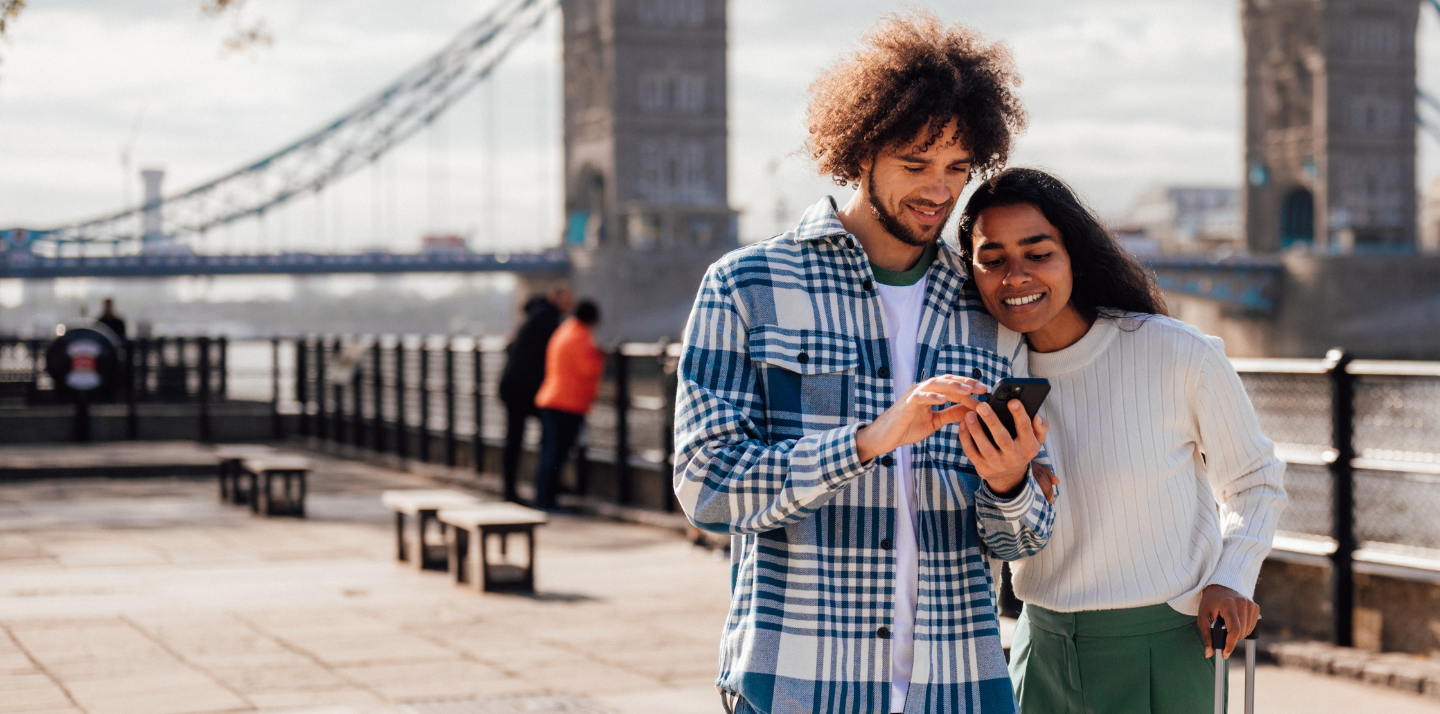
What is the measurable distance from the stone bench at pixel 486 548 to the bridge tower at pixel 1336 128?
2323 inches

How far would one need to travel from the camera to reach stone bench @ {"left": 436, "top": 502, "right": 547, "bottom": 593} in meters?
5.83

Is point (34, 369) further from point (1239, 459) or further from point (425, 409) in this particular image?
point (1239, 459)

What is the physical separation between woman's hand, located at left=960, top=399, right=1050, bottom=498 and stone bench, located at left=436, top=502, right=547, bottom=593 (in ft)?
14.0

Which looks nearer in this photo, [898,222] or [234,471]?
[898,222]

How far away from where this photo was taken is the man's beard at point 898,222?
178 cm

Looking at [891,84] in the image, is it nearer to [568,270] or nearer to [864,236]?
[864,236]

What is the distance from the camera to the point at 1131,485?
80.9 inches

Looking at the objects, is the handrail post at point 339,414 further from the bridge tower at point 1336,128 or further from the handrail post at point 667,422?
the bridge tower at point 1336,128

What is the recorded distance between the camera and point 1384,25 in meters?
62.9

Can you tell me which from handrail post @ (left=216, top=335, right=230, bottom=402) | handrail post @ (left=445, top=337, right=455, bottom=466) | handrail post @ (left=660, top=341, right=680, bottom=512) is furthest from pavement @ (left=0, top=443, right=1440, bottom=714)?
handrail post @ (left=216, top=335, right=230, bottom=402)

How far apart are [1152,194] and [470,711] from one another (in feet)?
411

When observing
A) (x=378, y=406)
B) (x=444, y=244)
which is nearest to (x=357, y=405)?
(x=378, y=406)

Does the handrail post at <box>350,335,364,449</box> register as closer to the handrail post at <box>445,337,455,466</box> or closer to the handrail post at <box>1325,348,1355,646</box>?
the handrail post at <box>445,337,455,466</box>

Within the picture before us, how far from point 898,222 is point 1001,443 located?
0.30 meters
